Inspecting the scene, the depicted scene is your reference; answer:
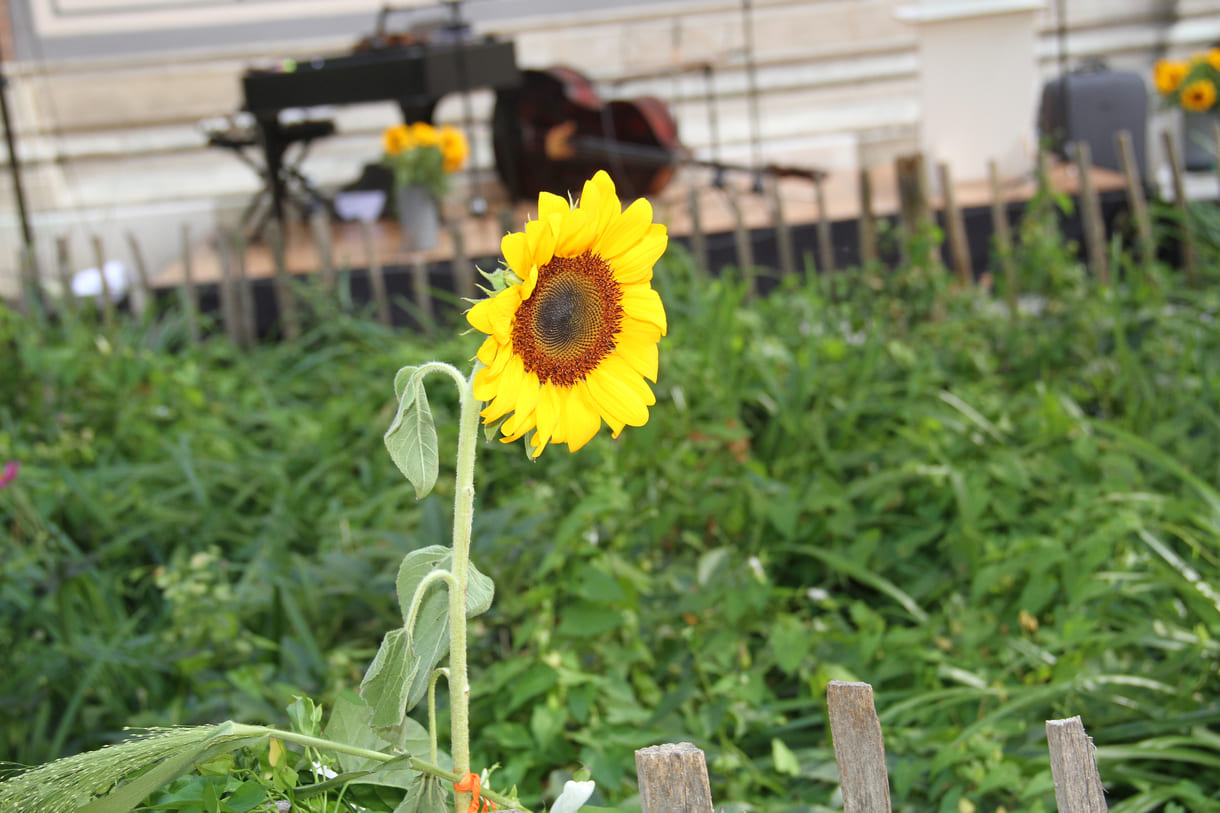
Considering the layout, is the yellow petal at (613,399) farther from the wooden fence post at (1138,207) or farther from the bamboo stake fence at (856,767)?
the wooden fence post at (1138,207)

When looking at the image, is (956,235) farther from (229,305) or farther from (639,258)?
(639,258)

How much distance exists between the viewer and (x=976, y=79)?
21.0 feet

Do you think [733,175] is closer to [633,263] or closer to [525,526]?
[525,526]

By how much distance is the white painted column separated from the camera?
6245 mm

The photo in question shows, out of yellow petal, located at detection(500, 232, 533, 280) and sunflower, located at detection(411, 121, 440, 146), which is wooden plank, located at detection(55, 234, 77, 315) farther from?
yellow petal, located at detection(500, 232, 533, 280)

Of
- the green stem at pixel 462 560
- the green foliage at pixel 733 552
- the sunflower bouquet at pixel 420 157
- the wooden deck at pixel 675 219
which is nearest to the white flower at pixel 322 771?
the green foliage at pixel 733 552

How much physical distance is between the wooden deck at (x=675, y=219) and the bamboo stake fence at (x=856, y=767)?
4130 millimetres

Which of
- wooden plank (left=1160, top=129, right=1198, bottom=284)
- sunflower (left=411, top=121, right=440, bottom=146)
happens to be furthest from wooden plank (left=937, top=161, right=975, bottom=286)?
sunflower (left=411, top=121, right=440, bottom=146)

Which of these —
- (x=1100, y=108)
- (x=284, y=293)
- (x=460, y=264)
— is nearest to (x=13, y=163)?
(x=284, y=293)

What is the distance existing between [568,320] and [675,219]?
210 inches

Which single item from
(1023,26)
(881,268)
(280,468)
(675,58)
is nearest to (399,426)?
(280,468)

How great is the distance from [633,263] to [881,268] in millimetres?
3059

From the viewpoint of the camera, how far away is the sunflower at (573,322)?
0.93 m

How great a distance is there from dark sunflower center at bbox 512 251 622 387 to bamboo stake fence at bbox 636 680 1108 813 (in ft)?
1.11
